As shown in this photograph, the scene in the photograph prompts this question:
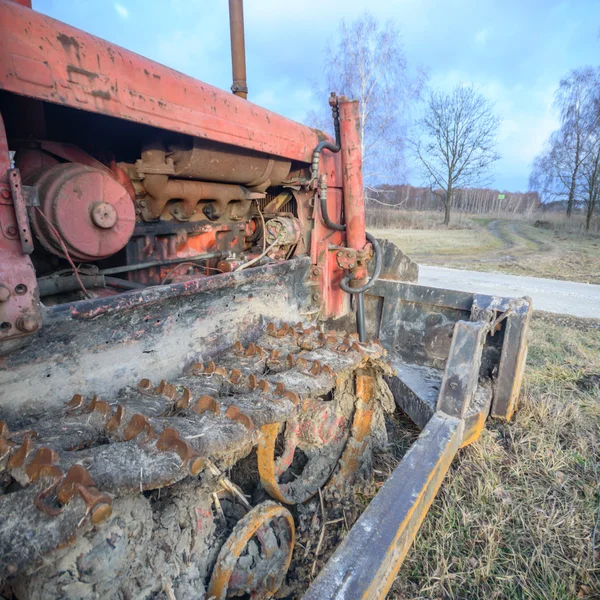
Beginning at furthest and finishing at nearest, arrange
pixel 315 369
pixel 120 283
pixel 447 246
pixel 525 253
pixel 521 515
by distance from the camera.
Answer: pixel 447 246
pixel 525 253
pixel 521 515
pixel 120 283
pixel 315 369

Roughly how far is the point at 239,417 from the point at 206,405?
100mm

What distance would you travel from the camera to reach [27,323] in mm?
994

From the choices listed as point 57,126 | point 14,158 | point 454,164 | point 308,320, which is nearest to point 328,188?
point 308,320

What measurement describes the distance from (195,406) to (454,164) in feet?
82.1

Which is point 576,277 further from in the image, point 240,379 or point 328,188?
point 240,379

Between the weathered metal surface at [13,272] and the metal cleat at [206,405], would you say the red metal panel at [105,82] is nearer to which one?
the weathered metal surface at [13,272]

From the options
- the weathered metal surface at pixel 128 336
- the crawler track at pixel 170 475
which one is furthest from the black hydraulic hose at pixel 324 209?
the crawler track at pixel 170 475

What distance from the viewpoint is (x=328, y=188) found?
2436 millimetres

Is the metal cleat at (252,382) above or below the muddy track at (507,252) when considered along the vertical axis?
above

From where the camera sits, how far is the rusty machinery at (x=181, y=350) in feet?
2.97

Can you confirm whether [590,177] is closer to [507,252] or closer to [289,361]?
[507,252]

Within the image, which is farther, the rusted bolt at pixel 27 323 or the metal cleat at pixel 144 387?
the metal cleat at pixel 144 387

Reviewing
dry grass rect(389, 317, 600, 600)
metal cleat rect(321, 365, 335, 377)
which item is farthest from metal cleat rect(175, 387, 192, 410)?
dry grass rect(389, 317, 600, 600)

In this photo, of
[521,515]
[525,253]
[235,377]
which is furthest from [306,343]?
[525,253]
